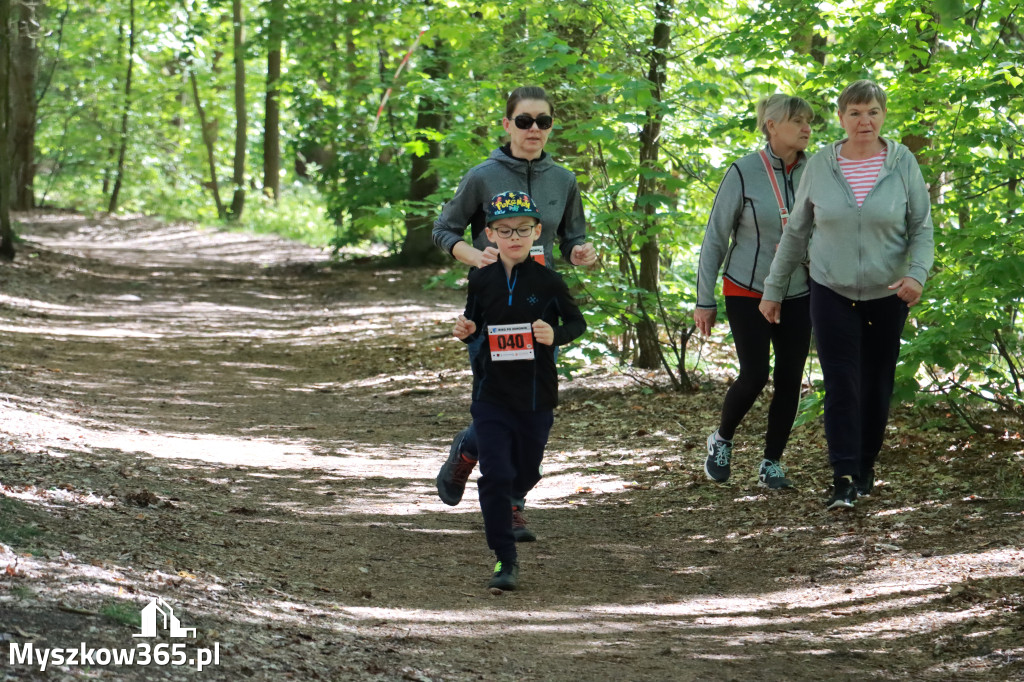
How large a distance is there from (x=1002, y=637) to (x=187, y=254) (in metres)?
23.0

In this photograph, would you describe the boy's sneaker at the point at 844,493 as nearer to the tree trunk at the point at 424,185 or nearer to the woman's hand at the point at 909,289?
the woman's hand at the point at 909,289

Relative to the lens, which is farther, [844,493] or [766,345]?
[766,345]

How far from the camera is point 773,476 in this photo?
6.01 metres

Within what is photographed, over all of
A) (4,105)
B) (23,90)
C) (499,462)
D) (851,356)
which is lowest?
(499,462)

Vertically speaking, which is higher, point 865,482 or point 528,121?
point 528,121

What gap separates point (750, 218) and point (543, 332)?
187 centimetres

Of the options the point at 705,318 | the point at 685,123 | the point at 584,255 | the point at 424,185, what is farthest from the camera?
the point at 424,185

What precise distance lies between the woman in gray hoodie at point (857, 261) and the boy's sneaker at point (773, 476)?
0.51m

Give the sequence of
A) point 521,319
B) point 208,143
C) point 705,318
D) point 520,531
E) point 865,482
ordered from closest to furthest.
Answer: point 521,319 < point 520,531 < point 865,482 < point 705,318 < point 208,143

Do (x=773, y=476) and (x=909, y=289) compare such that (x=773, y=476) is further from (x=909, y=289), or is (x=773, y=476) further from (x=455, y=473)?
(x=455, y=473)

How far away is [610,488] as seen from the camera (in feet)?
22.2

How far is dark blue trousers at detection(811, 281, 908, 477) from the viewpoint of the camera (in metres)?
5.24

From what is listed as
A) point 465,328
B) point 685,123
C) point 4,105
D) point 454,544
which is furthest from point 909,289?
point 4,105

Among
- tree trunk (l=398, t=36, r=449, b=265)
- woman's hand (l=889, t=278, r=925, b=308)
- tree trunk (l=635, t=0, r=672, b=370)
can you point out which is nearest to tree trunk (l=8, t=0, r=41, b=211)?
tree trunk (l=398, t=36, r=449, b=265)
